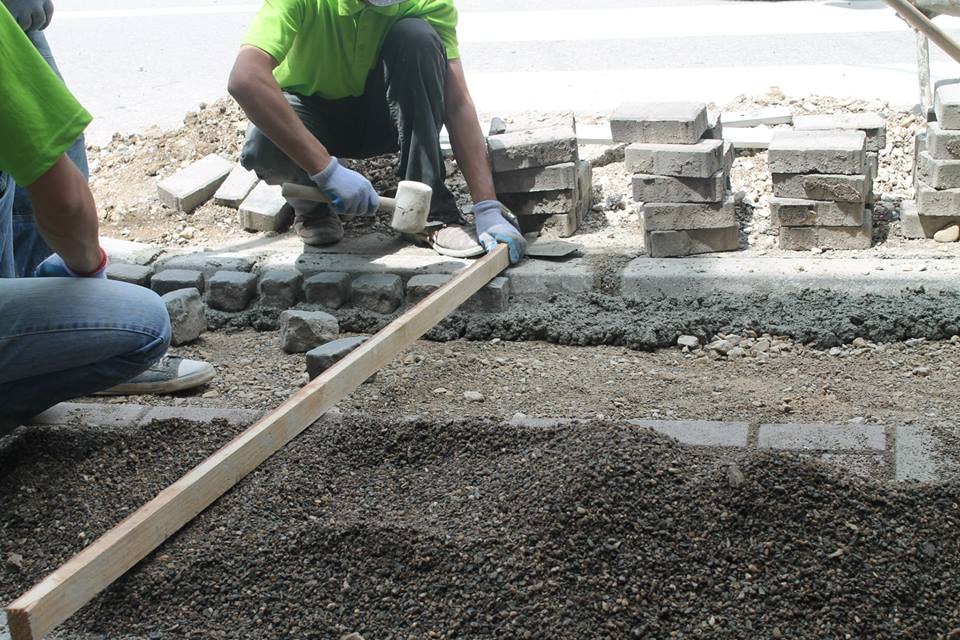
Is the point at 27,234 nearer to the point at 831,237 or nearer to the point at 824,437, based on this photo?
the point at 824,437

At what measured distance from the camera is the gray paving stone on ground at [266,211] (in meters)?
5.53

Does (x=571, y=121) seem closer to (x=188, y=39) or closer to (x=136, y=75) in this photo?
(x=136, y=75)

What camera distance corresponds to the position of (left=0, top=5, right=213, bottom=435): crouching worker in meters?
2.58

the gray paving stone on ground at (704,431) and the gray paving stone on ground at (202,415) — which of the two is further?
the gray paving stone on ground at (202,415)

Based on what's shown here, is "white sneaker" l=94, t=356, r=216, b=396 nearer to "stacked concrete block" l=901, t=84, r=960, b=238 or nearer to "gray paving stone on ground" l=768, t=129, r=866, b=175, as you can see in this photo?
"gray paving stone on ground" l=768, t=129, r=866, b=175

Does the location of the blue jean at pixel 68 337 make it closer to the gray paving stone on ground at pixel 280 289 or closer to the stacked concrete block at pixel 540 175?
the gray paving stone on ground at pixel 280 289

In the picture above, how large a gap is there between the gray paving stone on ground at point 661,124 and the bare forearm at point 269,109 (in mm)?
1323

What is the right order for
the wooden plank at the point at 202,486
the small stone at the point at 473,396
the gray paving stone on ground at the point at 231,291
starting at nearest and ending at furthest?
the wooden plank at the point at 202,486 < the small stone at the point at 473,396 < the gray paving stone on ground at the point at 231,291

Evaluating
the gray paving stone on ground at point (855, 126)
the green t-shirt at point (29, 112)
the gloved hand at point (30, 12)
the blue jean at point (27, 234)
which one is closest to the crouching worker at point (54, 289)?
the green t-shirt at point (29, 112)

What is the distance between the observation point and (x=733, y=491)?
105 inches

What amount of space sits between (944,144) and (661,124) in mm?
1168

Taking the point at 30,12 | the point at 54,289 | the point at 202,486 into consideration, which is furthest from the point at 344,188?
the point at 202,486

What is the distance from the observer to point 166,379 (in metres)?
3.96

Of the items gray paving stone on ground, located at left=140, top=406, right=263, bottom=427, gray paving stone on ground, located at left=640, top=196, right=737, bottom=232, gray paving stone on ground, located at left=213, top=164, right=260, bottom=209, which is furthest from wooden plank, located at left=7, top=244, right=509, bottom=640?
gray paving stone on ground, located at left=213, top=164, right=260, bottom=209
